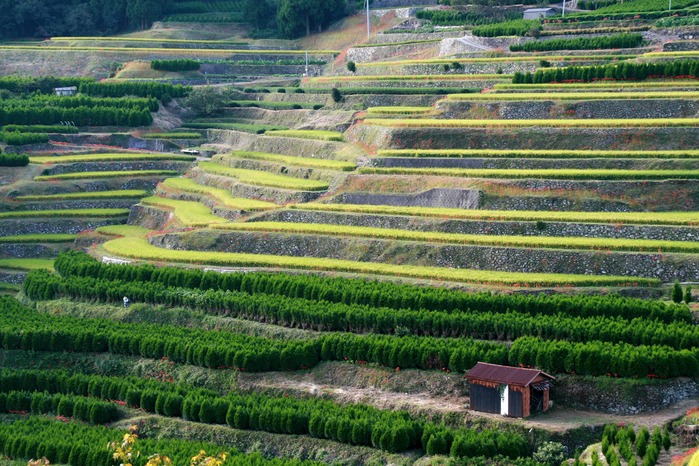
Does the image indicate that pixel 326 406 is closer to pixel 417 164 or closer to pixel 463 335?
pixel 463 335

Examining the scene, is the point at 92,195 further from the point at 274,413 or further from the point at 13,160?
the point at 274,413

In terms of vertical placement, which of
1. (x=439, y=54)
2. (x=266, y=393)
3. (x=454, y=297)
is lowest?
(x=266, y=393)

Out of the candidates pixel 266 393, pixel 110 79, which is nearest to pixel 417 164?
pixel 266 393

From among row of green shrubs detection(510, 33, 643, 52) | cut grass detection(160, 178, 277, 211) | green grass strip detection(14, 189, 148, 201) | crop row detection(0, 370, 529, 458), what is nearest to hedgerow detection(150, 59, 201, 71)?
cut grass detection(160, 178, 277, 211)

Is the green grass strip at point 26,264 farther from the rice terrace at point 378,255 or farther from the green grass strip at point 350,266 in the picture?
the green grass strip at point 350,266

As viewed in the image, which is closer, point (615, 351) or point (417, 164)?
point (615, 351)

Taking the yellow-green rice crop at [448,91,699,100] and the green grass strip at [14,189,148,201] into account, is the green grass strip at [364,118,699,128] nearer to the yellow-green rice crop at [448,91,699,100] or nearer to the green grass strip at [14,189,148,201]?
the yellow-green rice crop at [448,91,699,100]

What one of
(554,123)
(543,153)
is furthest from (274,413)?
(554,123)

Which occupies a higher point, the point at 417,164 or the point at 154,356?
the point at 417,164
